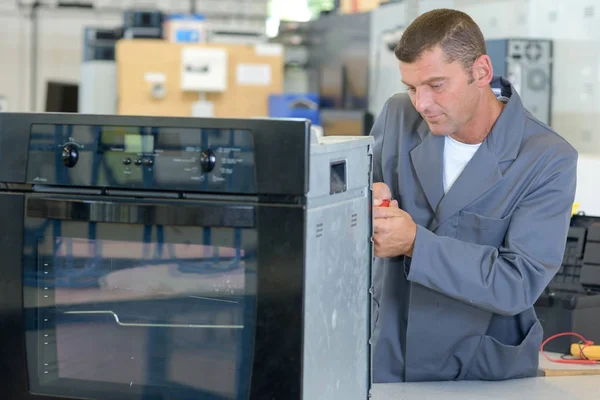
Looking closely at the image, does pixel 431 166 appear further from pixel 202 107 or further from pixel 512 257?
pixel 202 107

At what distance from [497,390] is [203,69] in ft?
13.0

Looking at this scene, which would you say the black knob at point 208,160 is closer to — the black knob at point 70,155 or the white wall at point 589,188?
the black knob at point 70,155

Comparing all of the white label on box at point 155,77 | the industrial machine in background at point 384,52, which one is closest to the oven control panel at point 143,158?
the industrial machine in background at point 384,52

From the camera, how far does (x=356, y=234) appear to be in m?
1.00

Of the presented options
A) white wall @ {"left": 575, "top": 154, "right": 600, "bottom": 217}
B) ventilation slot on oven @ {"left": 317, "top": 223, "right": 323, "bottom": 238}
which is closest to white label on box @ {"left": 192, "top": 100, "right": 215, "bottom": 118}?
white wall @ {"left": 575, "top": 154, "right": 600, "bottom": 217}

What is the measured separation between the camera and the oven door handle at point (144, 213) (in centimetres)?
90

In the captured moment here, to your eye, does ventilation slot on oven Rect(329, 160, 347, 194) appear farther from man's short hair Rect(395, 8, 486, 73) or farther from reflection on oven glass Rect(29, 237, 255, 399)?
man's short hair Rect(395, 8, 486, 73)

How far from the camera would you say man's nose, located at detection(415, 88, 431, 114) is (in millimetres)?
1368

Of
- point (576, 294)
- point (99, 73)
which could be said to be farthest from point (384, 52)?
point (576, 294)

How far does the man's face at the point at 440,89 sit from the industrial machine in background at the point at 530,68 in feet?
6.34

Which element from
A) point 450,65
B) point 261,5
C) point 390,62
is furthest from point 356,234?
point 261,5

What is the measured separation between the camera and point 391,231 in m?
1.19

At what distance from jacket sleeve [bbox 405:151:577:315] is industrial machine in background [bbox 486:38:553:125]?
1.97 metres

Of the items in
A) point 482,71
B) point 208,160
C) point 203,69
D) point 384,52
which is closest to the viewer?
point 208,160
